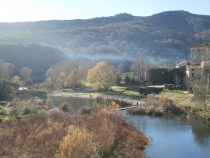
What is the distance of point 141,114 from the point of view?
59969 mm

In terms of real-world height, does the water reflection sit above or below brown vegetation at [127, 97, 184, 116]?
below

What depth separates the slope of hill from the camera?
170125 millimetres

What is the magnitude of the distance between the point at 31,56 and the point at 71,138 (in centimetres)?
15600

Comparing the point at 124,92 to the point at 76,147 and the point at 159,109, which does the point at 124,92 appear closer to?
the point at 159,109

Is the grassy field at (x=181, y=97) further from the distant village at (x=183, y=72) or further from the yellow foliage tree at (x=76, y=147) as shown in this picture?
the yellow foliage tree at (x=76, y=147)

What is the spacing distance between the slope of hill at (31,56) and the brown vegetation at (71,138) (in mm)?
119203

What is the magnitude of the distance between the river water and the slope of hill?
360ft

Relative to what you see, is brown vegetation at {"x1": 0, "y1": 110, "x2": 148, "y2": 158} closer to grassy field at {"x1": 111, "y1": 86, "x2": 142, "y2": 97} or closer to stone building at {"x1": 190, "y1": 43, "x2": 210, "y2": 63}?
grassy field at {"x1": 111, "y1": 86, "x2": 142, "y2": 97}

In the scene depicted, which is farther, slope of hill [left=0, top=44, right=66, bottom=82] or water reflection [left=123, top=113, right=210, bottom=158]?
slope of hill [left=0, top=44, right=66, bottom=82]

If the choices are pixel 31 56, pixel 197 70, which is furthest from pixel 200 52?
pixel 31 56

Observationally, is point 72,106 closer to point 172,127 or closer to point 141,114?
point 141,114

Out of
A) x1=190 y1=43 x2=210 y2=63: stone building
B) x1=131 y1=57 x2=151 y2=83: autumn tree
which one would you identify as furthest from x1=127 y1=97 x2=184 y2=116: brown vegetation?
x1=131 y1=57 x2=151 y2=83: autumn tree

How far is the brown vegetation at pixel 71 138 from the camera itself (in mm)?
29634

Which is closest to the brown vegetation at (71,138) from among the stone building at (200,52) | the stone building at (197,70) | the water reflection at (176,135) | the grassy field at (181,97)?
the water reflection at (176,135)
